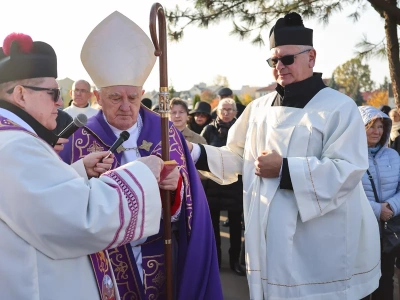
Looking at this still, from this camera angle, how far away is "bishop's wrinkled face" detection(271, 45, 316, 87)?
2.99m

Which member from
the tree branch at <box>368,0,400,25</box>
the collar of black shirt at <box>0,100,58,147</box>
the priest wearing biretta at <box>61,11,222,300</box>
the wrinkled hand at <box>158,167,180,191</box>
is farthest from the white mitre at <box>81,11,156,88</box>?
the tree branch at <box>368,0,400,25</box>

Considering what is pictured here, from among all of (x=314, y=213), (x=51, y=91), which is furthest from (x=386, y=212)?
(x=51, y=91)

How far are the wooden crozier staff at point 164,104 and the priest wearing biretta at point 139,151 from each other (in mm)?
178

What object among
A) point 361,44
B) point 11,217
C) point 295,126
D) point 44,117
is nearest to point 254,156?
point 295,126

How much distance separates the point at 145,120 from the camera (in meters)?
3.01

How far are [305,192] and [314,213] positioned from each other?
5.0 inches

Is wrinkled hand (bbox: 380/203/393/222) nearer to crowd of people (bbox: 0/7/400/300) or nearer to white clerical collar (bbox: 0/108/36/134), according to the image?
crowd of people (bbox: 0/7/400/300)

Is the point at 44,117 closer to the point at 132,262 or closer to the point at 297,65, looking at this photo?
the point at 132,262

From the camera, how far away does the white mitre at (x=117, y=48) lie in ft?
9.47

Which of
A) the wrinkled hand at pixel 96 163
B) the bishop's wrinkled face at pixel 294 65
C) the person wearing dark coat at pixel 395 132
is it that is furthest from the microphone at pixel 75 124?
the person wearing dark coat at pixel 395 132

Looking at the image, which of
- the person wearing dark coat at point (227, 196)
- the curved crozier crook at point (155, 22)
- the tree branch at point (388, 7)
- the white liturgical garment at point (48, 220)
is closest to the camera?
the white liturgical garment at point (48, 220)

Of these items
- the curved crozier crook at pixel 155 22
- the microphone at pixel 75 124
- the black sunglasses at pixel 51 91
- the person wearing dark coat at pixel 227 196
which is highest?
the curved crozier crook at pixel 155 22

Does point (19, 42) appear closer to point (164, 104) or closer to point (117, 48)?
point (164, 104)

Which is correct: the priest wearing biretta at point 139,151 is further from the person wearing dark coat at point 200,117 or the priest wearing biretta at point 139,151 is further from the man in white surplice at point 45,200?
the person wearing dark coat at point 200,117
